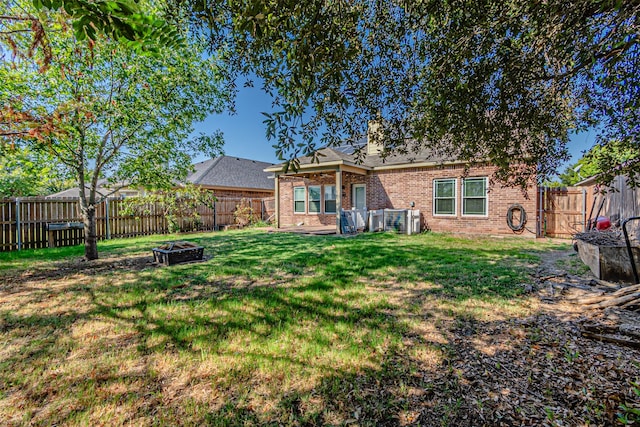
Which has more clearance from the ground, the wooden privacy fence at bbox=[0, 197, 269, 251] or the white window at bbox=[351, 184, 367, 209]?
the white window at bbox=[351, 184, 367, 209]

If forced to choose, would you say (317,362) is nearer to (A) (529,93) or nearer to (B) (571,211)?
(A) (529,93)

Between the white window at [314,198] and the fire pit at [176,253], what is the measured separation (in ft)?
29.1

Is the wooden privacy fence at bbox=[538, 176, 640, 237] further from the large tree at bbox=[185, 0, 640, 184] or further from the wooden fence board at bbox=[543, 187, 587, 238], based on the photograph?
the large tree at bbox=[185, 0, 640, 184]

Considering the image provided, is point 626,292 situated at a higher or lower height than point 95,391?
higher

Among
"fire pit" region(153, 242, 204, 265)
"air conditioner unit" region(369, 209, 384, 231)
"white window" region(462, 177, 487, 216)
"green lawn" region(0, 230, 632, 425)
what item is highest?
"white window" region(462, 177, 487, 216)

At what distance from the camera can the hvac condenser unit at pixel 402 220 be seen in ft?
39.2

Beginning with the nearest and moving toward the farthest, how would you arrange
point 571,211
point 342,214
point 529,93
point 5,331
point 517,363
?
point 517,363
point 5,331
point 529,93
point 571,211
point 342,214

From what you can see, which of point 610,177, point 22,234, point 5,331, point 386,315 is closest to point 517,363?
point 386,315

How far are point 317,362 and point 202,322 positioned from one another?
62.7 inches

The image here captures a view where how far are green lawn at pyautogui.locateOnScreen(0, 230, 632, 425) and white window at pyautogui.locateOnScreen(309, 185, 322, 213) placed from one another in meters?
9.45

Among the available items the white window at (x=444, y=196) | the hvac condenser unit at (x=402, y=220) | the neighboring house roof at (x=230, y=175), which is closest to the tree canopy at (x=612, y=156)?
the white window at (x=444, y=196)

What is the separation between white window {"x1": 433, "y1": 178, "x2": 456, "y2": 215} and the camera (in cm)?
1178

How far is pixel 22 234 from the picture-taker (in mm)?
9070

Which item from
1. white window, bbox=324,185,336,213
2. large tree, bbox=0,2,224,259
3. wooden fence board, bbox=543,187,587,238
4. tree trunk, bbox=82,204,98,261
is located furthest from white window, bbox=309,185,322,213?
tree trunk, bbox=82,204,98,261
